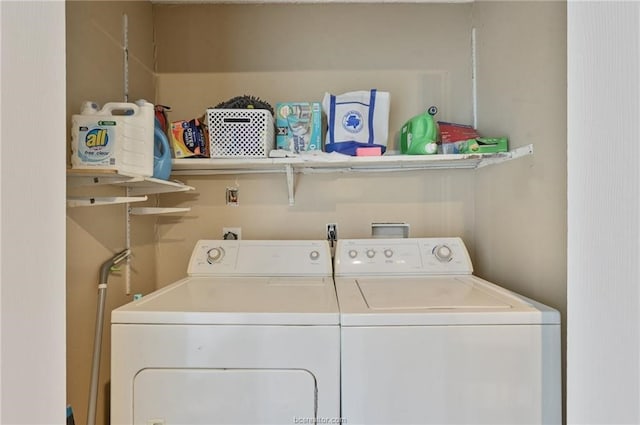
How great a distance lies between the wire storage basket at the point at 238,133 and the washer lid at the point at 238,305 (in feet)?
2.05

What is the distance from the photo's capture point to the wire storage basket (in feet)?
5.23

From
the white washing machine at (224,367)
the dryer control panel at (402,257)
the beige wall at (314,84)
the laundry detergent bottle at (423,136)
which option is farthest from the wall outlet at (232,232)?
the laundry detergent bottle at (423,136)

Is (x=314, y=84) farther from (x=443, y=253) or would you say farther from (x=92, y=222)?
(x=92, y=222)

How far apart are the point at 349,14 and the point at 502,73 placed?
93 centimetres

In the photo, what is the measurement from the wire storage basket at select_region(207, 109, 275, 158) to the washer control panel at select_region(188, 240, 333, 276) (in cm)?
47

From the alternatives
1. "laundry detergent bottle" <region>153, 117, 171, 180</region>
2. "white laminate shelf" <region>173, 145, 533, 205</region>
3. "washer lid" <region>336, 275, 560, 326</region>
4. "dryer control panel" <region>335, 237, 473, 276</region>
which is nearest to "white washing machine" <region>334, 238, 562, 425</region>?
"washer lid" <region>336, 275, 560, 326</region>

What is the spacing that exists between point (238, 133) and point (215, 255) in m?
0.63

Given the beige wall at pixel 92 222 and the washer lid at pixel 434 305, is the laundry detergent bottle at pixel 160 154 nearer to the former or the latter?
the beige wall at pixel 92 222

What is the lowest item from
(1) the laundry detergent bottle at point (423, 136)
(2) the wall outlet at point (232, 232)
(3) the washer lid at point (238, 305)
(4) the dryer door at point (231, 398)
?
(4) the dryer door at point (231, 398)

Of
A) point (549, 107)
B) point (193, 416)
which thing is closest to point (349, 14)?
point (549, 107)

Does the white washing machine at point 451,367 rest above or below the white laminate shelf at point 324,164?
below

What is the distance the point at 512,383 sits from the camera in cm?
101

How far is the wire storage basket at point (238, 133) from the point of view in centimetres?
159
